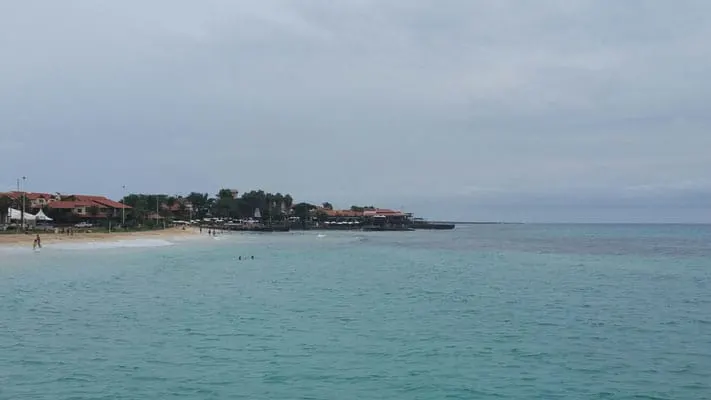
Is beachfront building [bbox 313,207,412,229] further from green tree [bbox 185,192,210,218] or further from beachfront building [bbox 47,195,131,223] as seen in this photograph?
beachfront building [bbox 47,195,131,223]

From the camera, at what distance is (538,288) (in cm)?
3069

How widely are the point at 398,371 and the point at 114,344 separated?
7.18 m

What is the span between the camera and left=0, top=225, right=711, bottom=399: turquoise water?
12797 millimetres

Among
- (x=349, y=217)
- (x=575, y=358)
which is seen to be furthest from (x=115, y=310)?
(x=349, y=217)

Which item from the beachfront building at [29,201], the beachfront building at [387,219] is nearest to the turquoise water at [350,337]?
the beachfront building at [29,201]

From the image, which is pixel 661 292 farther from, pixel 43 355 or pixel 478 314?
pixel 43 355

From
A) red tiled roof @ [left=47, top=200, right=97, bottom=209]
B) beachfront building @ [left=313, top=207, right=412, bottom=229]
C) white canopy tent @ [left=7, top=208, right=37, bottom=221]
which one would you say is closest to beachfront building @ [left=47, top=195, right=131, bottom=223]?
red tiled roof @ [left=47, top=200, right=97, bottom=209]

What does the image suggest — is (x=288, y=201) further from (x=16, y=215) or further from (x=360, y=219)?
(x=16, y=215)

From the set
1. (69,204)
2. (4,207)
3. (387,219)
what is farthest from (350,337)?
(387,219)

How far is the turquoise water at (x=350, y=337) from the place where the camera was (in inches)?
504

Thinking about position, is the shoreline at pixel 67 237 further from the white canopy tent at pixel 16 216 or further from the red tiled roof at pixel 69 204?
the red tiled roof at pixel 69 204

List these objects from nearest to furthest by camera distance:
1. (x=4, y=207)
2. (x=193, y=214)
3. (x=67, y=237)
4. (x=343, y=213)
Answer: (x=67, y=237) → (x=4, y=207) → (x=193, y=214) → (x=343, y=213)

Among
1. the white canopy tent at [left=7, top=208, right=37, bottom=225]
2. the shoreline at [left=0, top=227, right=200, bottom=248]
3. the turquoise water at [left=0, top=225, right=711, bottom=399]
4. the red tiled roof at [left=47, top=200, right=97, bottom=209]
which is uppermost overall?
the red tiled roof at [left=47, top=200, right=97, bottom=209]

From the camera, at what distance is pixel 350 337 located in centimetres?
1769
